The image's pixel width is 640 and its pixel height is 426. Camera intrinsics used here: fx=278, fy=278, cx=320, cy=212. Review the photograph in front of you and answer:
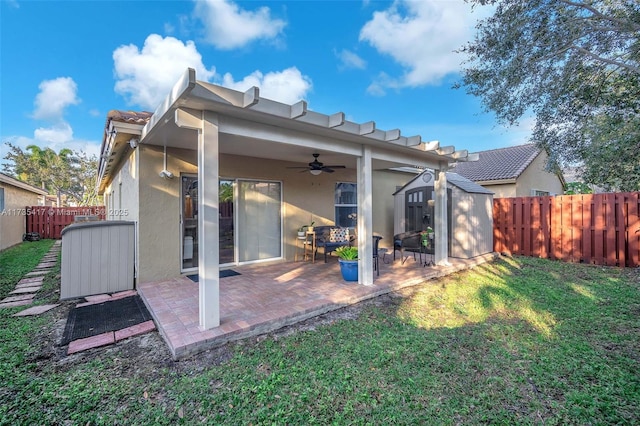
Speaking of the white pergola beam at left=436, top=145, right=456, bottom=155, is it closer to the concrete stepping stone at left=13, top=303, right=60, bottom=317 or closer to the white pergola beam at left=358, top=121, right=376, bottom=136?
the white pergola beam at left=358, top=121, right=376, bottom=136

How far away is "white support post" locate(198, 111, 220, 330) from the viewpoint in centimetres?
327

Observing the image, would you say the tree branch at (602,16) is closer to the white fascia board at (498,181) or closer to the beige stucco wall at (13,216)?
the white fascia board at (498,181)

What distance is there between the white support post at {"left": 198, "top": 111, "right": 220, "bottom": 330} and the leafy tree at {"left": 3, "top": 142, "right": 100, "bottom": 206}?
26277 mm

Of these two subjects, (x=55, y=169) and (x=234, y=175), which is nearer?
(x=234, y=175)

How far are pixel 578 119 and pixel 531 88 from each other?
1938 millimetres

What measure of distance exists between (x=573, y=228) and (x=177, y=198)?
10.3 m

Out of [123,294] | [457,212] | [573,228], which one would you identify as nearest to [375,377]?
[123,294]

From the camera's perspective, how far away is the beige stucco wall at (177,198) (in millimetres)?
5234

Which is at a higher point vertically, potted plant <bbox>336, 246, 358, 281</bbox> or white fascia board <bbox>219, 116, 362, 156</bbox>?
white fascia board <bbox>219, 116, 362, 156</bbox>

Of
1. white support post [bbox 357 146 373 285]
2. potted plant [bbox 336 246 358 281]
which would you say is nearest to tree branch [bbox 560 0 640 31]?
white support post [bbox 357 146 373 285]

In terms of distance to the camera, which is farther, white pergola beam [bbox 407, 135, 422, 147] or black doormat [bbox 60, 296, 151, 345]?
white pergola beam [bbox 407, 135, 422, 147]

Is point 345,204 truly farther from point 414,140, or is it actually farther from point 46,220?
point 46,220

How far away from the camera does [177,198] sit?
5.61m

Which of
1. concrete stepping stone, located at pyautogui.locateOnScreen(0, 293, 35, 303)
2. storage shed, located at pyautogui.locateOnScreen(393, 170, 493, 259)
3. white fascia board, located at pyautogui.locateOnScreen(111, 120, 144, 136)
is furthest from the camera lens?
storage shed, located at pyautogui.locateOnScreen(393, 170, 493, 259)
